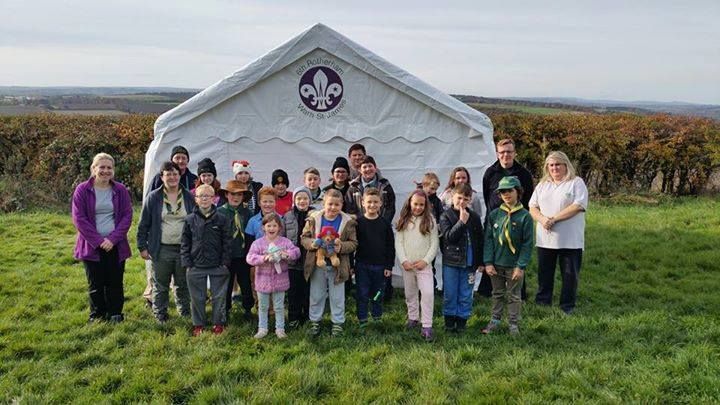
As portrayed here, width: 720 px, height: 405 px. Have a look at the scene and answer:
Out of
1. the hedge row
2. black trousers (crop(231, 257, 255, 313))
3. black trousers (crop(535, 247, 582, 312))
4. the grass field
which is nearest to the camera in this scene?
the grass field

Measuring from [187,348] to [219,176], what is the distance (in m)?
2.16

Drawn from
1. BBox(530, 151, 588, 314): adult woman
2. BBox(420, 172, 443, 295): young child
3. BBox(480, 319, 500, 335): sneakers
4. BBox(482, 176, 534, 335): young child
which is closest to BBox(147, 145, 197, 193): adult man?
BBox(420, 172, 443, 295): young child

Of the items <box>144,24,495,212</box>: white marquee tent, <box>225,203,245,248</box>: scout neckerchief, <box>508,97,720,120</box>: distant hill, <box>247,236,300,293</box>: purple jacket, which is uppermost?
<box>508,97,720,120</box>: distant hill

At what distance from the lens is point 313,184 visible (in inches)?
206

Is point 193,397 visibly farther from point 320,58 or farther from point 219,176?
point 320,58

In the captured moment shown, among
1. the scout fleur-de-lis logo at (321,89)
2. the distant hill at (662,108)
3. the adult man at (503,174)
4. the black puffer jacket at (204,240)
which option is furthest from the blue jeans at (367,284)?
the distant hill at (662,108)

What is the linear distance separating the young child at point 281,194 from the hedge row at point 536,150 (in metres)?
6.34

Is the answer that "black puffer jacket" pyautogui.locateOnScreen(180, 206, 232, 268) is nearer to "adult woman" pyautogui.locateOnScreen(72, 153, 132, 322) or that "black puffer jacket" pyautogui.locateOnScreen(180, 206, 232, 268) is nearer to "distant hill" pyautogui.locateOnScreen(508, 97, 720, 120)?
"adult woman" pyautogui.locateOnScreen(72, 153, 132, 322)

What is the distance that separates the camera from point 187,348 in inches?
176

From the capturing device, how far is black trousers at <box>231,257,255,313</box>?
16.8 ft

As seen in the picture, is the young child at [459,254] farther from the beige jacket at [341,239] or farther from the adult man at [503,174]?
the beige jacket at [341,239]

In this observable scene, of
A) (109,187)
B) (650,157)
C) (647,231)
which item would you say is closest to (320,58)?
(109,187)

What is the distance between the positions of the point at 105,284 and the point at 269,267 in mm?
1622

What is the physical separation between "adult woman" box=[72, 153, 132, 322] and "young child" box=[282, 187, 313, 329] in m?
1.48
